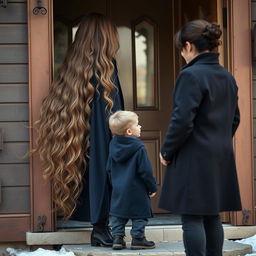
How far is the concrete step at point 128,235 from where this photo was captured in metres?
5.67

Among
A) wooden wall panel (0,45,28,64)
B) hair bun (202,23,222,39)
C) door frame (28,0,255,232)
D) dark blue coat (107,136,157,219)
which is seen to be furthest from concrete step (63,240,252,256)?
hair bun (202,23,222,39)

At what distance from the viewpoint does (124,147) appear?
16.9ft

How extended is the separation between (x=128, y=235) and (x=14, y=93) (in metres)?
1.44

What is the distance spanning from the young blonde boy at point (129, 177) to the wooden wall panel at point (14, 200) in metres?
0.77

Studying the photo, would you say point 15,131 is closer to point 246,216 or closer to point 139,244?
point 139,244

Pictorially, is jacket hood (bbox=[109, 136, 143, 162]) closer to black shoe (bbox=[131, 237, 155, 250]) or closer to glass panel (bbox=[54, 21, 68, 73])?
black shoe (bbox=[131, 237, 155, 250])

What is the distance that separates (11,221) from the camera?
567 cm

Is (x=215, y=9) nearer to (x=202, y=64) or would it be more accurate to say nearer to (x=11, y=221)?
(x=202, y=64)

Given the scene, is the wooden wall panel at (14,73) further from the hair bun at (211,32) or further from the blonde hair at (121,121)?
the hair bun at (211,32)

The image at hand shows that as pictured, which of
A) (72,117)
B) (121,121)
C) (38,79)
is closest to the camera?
(121,121)

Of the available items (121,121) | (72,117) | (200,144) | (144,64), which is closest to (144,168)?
(121,121)

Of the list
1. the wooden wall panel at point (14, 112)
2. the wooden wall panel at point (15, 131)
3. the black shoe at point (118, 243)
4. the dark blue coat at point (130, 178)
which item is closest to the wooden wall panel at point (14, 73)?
the wooden wall panel at point (14, 112)

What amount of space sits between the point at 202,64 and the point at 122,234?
1.64 metres

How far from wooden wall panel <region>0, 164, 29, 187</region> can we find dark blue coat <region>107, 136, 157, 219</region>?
0.80 m
